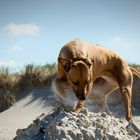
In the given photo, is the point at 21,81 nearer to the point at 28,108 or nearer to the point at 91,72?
the point at 28,108

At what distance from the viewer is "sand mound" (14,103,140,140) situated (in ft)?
18.9

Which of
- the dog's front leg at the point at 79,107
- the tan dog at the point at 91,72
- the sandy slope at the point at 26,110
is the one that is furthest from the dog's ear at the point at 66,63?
the sandy slope at the point at 26,110

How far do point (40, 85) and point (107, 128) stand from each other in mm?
10345

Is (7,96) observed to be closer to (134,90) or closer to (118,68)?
(134,90)

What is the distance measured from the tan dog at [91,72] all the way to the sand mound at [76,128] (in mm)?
423

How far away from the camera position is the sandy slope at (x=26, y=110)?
14.4 meters

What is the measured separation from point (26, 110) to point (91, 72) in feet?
28.2

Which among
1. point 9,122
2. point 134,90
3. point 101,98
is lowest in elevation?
point 9,122

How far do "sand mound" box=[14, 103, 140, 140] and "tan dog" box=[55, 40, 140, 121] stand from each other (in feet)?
1.39

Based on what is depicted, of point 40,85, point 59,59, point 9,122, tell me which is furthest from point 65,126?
point 40,85

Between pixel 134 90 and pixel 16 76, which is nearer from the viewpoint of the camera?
pixel 134 90

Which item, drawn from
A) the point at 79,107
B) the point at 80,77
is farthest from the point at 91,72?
the point at 79,107

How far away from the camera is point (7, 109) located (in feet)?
52.9

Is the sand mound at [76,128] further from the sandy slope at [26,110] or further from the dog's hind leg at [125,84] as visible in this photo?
the sandy slope at [26,110]
